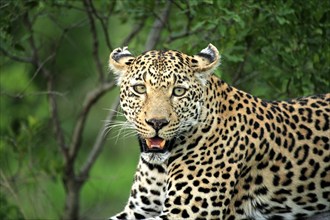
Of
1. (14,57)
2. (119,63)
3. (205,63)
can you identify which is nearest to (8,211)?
(14,57)

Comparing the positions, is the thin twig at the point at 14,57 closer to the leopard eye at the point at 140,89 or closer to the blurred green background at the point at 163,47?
the blurred green background at the point at 163,47

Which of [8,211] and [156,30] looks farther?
[156,30]

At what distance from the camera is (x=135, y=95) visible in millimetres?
9914

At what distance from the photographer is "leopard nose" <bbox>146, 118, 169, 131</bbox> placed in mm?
9578

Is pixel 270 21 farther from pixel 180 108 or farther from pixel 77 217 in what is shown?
pixel 77 217

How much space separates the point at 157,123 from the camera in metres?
9.58

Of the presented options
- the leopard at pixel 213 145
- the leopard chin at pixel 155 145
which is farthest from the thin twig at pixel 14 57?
the leopard chin at pixel 155 145

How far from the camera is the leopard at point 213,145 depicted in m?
9.84

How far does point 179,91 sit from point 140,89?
0.36 m

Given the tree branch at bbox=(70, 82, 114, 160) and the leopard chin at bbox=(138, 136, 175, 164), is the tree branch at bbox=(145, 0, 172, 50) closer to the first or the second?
the tree branch at bbox=(70, 82, 114, 160)

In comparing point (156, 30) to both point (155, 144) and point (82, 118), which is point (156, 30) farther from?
point (155, 144)

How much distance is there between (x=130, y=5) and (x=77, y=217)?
3.81 meters

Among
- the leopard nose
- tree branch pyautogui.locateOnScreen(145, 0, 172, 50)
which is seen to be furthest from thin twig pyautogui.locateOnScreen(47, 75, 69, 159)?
the leopard nose

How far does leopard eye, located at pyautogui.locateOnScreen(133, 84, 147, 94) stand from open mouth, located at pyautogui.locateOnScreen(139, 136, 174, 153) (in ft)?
1.45
